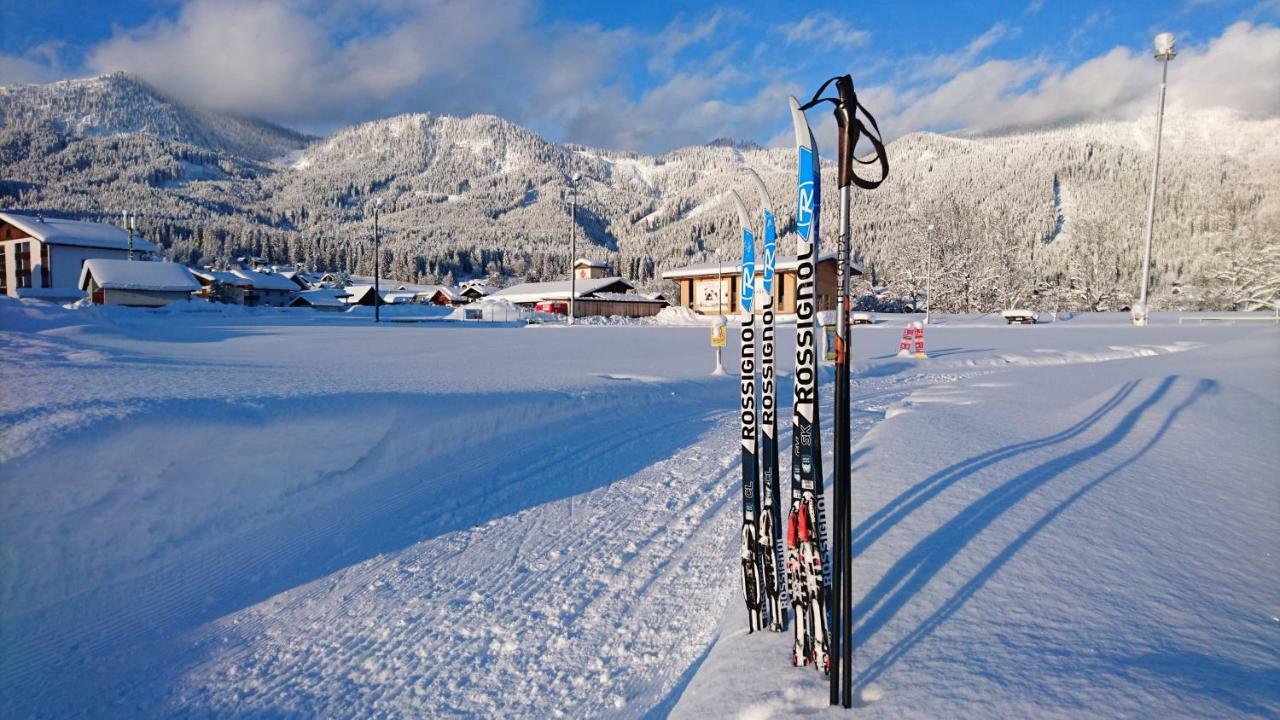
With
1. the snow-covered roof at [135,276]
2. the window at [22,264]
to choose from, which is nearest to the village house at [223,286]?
the window at [22,264]

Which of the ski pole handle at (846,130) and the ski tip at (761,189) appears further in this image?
the ski tip at (761,189)

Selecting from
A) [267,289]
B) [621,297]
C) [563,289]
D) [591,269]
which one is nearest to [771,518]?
[621,297]

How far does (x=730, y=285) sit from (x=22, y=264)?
5483cm

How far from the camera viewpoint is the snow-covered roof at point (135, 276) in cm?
4147

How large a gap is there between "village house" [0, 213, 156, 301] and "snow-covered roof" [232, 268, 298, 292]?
80.6ft

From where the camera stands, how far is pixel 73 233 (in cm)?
4591

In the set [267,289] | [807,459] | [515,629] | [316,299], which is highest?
[267,289]

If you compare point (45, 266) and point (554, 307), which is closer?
point (45, 266)

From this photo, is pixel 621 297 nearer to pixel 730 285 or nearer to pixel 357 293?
pixel 730 285

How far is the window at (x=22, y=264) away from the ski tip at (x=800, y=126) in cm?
6306

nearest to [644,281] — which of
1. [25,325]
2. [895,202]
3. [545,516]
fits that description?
[895,202]

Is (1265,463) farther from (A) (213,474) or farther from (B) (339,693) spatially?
(A) (213,474)

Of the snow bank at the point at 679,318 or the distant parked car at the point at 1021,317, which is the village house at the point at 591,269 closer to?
the snow bank at the point at 679,318

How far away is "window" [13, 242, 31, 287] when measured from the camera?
44.3 meters
